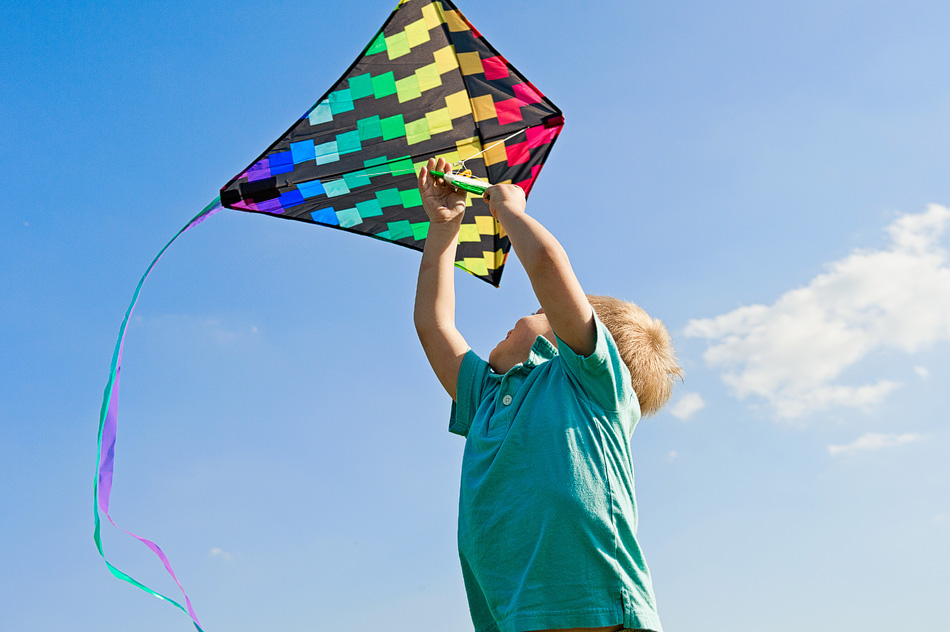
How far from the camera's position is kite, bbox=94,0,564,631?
113 inches

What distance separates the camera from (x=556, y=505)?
5.20ft

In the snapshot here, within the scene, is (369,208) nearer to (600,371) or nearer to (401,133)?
(401,133)

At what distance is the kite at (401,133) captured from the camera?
287cm

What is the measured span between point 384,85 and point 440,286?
1071mm

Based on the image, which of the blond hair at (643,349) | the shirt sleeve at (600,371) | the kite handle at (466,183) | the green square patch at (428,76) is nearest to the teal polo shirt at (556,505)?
the shirt sleeve at (600,371)

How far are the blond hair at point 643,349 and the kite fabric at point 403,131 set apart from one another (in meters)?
1.05

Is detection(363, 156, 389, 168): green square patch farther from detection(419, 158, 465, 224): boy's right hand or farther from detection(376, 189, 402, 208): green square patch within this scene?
detection(419, 158, 465, 224): boy's right hand

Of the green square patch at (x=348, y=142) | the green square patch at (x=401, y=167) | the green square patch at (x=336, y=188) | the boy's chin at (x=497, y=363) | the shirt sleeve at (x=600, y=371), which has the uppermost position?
the green square patch at (x=348, y=142)

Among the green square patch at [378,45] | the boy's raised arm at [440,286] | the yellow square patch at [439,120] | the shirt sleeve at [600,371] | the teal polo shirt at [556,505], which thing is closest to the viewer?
the teal polo shirt at [556,505]

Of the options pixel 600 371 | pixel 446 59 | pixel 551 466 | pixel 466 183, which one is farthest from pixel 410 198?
pixel 551 466

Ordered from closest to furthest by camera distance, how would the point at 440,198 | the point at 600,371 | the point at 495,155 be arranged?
1. the point at 600,371
2. the point at 440,198
3. the point at 495,155

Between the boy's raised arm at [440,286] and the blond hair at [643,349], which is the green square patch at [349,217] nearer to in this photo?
the boy's raised arm at [440,286]

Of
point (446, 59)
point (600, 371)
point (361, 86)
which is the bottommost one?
point (600, 371)

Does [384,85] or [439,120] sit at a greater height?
[384,85]
